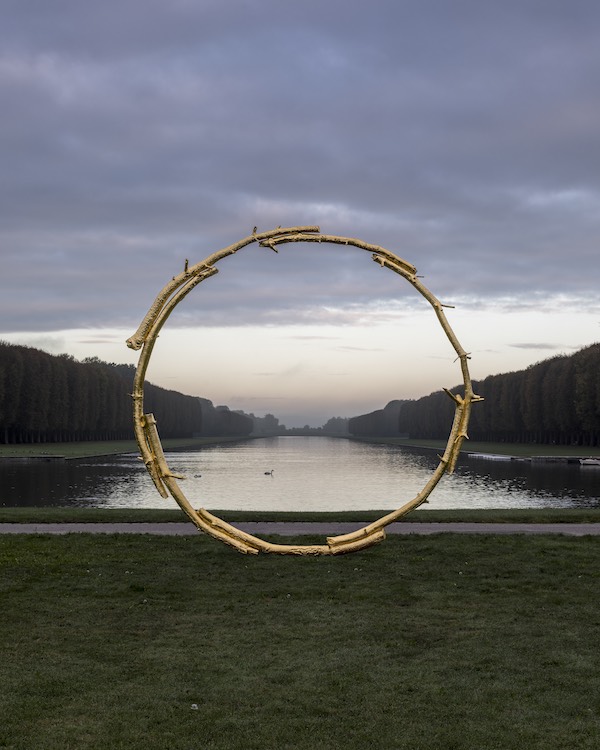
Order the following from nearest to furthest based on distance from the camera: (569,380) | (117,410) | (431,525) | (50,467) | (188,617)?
1. (188,617)
2. (431,525)
3. (50,467)
4. (569,380)
5. (117,410)

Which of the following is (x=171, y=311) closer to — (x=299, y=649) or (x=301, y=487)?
(x=299, y=649)

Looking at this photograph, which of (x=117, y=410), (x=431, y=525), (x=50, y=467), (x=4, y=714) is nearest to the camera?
(x=4, y=714)

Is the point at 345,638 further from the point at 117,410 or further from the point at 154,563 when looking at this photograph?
the point at 117,410

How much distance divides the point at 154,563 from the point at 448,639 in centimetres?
660

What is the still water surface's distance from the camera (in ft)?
115

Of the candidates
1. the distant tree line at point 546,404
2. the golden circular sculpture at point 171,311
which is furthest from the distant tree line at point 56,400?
the golden circular sculpture at point 171,311

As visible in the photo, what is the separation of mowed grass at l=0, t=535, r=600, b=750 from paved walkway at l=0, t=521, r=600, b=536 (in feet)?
9.52

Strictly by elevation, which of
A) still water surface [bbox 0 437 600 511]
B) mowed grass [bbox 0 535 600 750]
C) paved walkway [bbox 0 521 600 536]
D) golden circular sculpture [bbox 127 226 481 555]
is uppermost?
golden circular sculpture [bbox 127 226 481 555]

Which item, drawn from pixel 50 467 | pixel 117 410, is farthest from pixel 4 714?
pixel 117 410

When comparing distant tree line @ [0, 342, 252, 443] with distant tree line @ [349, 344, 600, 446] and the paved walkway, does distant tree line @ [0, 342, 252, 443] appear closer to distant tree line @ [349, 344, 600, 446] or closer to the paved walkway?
distant tree line @ [349, 344, 600, 446]

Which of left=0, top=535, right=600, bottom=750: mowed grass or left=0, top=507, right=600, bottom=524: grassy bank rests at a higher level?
left=0, top=507, right=600, bottom=524: grassy bank

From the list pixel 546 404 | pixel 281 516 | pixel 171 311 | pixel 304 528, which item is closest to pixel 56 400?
pixel 546 404

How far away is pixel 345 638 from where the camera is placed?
1091 centimetres

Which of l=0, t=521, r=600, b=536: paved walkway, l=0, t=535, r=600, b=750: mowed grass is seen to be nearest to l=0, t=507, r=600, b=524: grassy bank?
l=0, t=521, r=600, b=536: paved walkway
